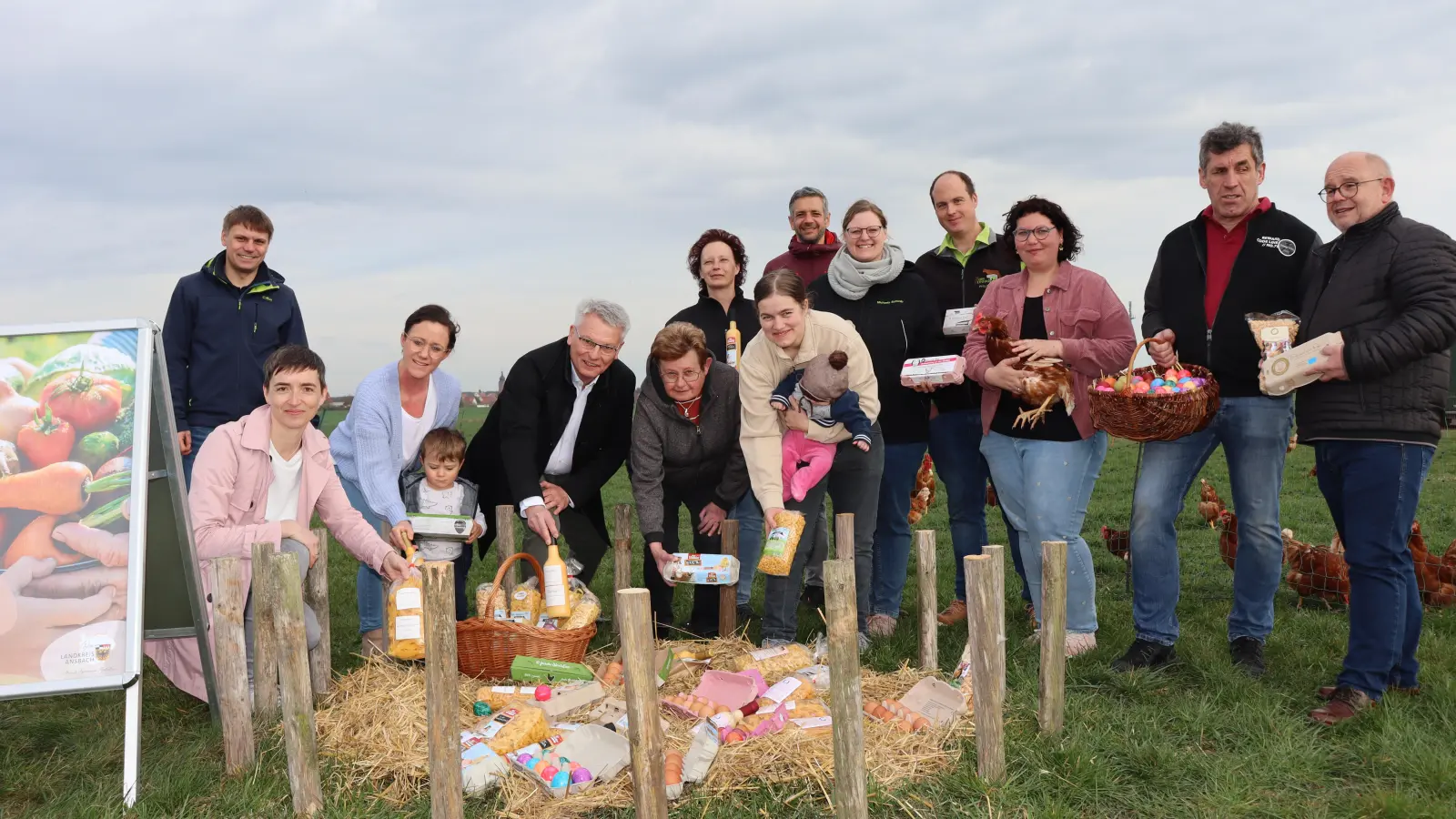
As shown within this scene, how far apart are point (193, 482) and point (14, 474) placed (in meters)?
0.72

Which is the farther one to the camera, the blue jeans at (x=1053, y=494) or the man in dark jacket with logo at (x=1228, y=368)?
the blue jeans at (x=1053, y=494)

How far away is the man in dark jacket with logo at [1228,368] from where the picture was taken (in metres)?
4.91

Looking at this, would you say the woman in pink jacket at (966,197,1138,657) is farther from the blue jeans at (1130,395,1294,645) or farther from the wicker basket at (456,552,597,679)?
the wicker basket at (456,552,597,679)

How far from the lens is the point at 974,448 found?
6.11 metres

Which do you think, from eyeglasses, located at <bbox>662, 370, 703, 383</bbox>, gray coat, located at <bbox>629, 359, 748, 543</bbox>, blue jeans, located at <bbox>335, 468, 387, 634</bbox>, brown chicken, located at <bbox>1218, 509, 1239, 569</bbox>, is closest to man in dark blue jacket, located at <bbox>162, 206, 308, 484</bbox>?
blue jeans, located at <bbox>335, 468, 387, 634</bbox>

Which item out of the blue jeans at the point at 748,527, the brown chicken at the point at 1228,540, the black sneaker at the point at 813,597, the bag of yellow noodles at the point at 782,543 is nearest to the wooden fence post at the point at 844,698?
the bag of yellow noodles at the point at 782,543

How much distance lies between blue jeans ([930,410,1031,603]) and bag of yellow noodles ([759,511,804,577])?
1.25 meters

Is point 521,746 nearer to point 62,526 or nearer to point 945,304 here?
point 62,526

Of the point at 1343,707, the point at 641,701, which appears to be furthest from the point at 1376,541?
the point at 641,701

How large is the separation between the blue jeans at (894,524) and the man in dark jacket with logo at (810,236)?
56.8 inches

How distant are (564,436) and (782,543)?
1.56 metres

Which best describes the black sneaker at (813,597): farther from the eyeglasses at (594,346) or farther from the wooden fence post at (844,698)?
the wooden fence post at (844,698)

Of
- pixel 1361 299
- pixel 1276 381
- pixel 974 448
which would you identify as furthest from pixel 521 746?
pixel 1361 299

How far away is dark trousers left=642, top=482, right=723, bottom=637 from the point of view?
A: 6.05 meters
